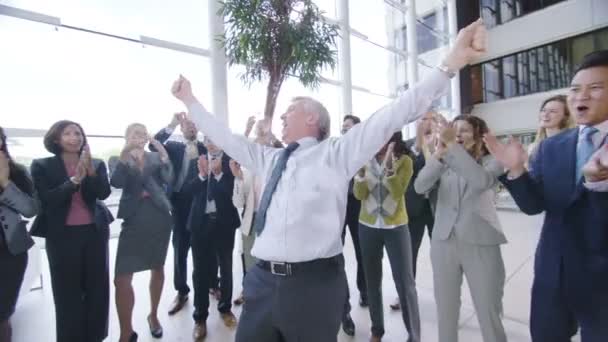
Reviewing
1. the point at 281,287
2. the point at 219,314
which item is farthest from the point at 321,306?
the point at 219,314

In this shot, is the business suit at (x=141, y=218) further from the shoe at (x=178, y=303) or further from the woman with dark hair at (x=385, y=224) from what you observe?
the woman with dark hair at (x=385, y=224)

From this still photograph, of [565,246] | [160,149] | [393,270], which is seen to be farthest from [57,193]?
[565,246]

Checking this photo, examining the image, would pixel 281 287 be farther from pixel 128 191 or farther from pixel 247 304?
pixel 128 191

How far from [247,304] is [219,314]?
1.54m

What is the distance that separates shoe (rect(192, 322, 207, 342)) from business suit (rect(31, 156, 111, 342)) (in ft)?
1.71

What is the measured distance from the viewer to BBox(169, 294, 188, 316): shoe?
261 centimetres

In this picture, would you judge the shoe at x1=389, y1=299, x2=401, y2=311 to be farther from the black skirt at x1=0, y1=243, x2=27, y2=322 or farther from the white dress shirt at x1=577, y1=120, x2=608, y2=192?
the black skirt at x1=0, y1=243, x2=27, y2=322

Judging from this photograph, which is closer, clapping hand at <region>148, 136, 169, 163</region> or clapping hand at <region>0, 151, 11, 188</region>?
clapping hand at <region>0, 151, 11, 188</region>

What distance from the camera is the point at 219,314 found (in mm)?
2539

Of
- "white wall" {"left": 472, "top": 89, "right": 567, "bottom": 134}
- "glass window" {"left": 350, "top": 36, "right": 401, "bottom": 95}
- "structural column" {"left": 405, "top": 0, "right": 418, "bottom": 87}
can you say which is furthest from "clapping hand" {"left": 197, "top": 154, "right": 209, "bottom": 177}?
"white wall" {"left": 472, "top": 89, "right": 567, "bottom": 134}

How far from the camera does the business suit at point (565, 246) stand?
103 cm

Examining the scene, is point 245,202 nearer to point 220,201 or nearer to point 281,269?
point 220,201

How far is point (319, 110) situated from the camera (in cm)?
137

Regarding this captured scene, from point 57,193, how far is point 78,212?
0.55 feet
